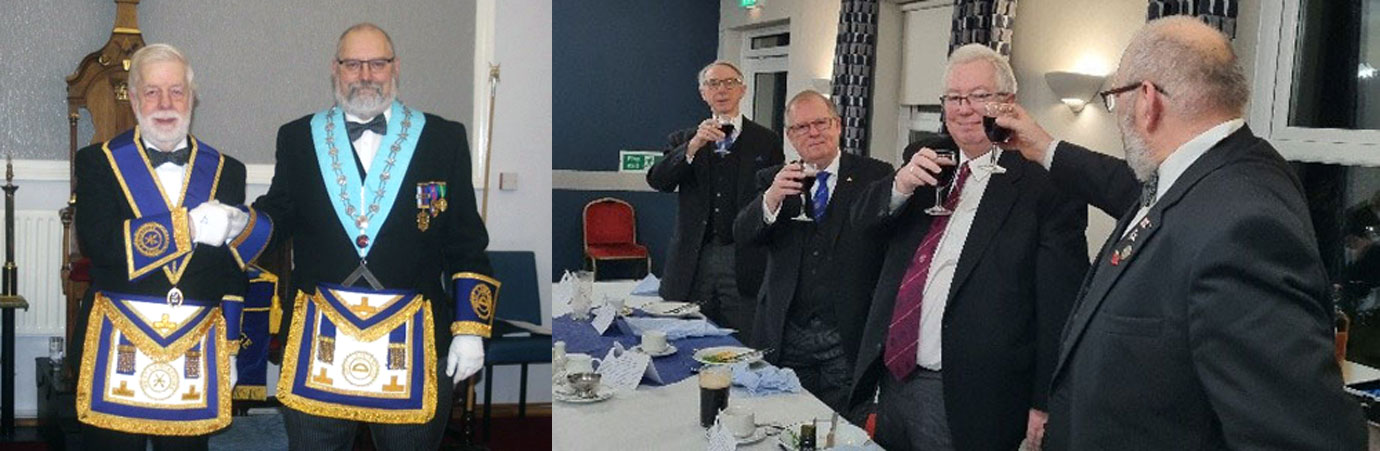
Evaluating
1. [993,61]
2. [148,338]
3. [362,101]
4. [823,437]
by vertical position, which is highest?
[993,61]

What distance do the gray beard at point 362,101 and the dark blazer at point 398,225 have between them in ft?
0.15

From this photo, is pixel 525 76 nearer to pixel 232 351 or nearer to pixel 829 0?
pixel 232 351

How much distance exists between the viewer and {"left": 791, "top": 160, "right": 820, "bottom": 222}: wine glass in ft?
8.54

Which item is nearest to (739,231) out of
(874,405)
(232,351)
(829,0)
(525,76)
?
(874,405)

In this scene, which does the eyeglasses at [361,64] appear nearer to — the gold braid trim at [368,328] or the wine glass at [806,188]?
the gold braid trim at [368,328]

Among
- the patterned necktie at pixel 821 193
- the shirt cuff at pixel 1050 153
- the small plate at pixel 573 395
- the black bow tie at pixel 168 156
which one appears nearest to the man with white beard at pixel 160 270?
the black bow tie at pixel 168 156

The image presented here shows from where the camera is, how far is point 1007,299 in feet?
7.65

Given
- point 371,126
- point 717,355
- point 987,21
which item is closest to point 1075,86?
point 987,21

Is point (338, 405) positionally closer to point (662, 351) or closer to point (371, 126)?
point (371, 126)

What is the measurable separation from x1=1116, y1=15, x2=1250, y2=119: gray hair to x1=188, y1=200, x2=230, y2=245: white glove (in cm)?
130

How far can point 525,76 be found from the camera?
5.57 ft

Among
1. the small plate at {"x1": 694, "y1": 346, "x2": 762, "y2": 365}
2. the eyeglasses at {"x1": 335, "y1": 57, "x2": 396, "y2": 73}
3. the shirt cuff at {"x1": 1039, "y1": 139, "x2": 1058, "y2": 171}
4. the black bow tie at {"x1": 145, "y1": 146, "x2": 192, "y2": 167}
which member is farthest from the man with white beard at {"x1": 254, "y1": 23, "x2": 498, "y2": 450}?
the shirt cuff at {"x1": 1039, "y1": 139, "x2": 1058, "y2": 171}

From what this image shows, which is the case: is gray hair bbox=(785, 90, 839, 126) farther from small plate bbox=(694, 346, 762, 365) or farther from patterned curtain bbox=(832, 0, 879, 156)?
small plate bbox=(694, 346, 762, 365)

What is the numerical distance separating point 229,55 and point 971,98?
4.92ft
